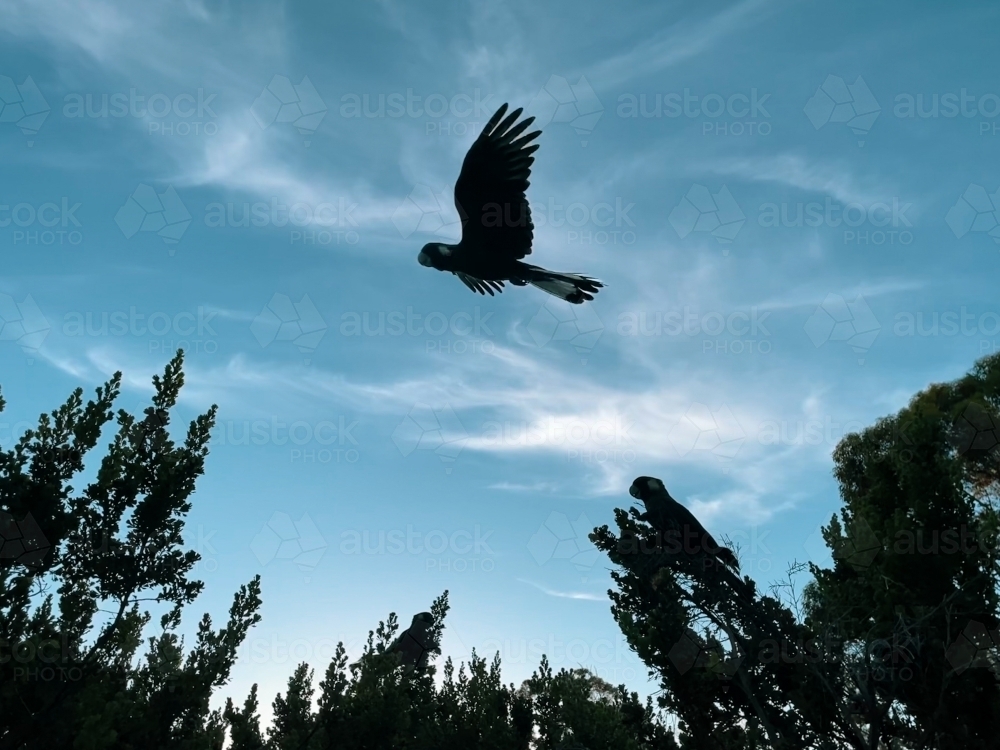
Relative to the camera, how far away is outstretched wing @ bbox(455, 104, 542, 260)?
26.5 feet

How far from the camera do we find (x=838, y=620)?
8805 millimetres

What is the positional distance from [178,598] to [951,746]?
35.3 feet

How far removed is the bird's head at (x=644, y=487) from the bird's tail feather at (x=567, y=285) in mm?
4674

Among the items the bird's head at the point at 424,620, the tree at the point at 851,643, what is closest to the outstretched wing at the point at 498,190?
the tree at the point at 851,643

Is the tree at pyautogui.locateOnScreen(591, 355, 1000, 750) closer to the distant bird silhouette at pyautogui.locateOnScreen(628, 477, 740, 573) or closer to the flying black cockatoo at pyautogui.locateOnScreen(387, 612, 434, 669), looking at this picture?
the distant bird silhouette at pyautogui.locateOnScreen(628, 477, 740, 573)

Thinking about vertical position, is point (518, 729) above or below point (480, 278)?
below

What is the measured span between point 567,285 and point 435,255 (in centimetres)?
185

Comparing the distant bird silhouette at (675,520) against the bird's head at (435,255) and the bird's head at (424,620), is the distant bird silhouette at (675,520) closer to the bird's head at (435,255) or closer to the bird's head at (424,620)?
the bird's head at (435,255)

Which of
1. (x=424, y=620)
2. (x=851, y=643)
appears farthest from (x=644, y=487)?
(x=424, y=620)

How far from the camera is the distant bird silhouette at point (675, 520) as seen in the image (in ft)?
31.6

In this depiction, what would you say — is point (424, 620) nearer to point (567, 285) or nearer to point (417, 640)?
point (417, 640)

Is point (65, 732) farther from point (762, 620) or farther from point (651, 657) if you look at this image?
point (762, 620)

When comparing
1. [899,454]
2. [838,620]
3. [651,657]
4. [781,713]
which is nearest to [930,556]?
[899,454]

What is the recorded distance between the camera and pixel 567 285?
850 centimetres
